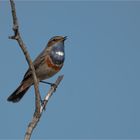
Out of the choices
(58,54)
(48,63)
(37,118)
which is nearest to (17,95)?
(48,63)

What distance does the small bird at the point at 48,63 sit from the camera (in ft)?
38.3

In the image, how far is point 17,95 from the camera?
11195 millimetres

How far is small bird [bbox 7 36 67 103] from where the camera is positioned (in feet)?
38.3

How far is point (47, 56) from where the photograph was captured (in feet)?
40.1

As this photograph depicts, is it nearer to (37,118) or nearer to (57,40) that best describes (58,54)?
(57,40)

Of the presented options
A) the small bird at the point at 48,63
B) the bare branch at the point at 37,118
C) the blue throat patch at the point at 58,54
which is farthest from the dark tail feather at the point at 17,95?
the bare branch at the point at 37,118

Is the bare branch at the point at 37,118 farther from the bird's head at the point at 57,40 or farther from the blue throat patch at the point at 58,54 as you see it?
the bird's head at the point at 57,40

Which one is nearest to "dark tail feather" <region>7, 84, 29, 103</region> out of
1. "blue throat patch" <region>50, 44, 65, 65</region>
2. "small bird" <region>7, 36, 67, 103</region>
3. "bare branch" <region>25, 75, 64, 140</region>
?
"small bird" <region>7, 36, 67, 103</region>

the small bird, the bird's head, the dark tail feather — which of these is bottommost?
the dark tail feather

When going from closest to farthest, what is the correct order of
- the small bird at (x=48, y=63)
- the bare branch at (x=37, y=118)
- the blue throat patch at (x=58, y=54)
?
1. the bare branch at (x=37, y=118)
2. the small bird at (x=48, y=63)
3. the blue throat patch at (x=58, y=54)

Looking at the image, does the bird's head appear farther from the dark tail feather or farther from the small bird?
the dark tail feather

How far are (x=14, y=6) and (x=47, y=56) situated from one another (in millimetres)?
5131

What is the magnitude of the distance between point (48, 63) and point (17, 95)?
1423mm

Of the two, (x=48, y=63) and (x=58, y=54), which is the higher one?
(x=58, y=54)
